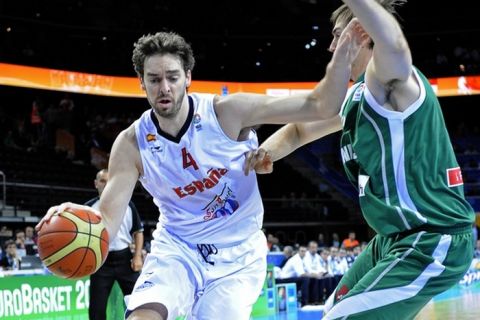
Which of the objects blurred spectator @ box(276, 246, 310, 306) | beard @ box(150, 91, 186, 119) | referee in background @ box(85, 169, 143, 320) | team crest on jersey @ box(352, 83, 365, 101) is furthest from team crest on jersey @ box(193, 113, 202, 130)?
blurred spectator @ box(276, 246, 310, 306)

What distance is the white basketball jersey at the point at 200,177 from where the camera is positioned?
4.20 meters

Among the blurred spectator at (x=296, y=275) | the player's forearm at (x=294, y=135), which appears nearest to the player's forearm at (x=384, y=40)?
the player's forearm at (x=294, y=135)

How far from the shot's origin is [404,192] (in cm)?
338

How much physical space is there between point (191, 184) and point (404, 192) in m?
1.29

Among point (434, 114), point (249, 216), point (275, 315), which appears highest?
point (434, 114)

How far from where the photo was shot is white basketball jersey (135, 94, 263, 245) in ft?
13.8

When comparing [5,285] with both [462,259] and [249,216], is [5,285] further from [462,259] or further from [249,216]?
[462,259]

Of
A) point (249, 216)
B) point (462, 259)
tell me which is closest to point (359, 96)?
point (462, 259)

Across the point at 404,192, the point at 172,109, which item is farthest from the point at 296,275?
the point at 404,192

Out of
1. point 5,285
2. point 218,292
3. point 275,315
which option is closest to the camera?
point 218,292

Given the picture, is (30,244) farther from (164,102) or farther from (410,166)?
(410,166)

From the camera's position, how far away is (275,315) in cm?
1271

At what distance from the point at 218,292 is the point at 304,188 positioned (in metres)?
26.5

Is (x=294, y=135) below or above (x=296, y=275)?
above
